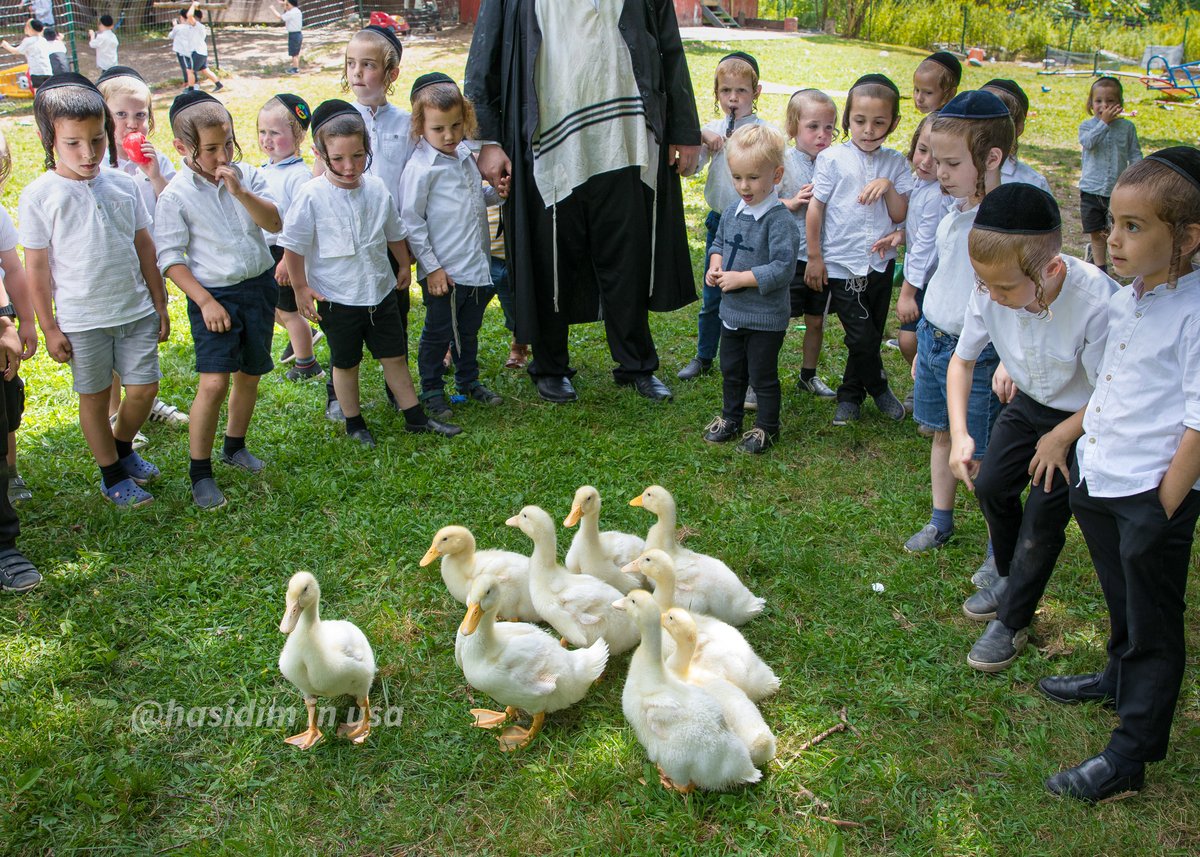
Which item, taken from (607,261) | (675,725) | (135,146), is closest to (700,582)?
(675,725)

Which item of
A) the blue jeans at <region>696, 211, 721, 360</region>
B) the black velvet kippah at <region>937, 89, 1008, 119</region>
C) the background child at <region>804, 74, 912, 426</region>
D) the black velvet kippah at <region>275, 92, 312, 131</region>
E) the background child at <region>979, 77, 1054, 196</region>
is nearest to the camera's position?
the black velvet kippah at <region>937, 89, 1008, 119</region>

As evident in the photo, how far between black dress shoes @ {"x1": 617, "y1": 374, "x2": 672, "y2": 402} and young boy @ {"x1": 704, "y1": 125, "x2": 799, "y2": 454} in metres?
0.53

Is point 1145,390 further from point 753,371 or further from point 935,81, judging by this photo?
point 935,81

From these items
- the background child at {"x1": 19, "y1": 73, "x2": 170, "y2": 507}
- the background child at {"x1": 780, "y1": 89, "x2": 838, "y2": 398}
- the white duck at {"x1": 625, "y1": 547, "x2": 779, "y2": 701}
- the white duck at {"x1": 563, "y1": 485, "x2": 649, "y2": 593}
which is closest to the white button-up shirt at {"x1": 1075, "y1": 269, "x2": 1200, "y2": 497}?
the white duck at {"x1": 625, "y1": 547, "x2": 779, "y2": 701}

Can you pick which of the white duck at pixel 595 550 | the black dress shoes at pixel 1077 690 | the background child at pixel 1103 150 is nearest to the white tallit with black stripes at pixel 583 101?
the white duck at pixel 595 550

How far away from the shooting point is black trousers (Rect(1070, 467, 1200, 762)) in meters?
2.72

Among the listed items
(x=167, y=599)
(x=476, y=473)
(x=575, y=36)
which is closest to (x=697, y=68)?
(x=575, y=36)

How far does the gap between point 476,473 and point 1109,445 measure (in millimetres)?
3150

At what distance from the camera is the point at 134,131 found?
16.8 ft

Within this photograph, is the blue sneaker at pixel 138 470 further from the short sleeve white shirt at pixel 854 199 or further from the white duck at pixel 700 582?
the short sleeve white shirt at pixel 854 199

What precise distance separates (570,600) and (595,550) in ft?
1.22

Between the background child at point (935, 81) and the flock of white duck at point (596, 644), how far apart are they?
2960mm

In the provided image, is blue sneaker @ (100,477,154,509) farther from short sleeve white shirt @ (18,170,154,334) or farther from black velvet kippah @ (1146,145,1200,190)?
black velvet kippah @ (1146,145,1200,190)

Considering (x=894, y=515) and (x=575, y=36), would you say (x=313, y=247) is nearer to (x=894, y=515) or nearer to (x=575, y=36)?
(x=575, y=36)
